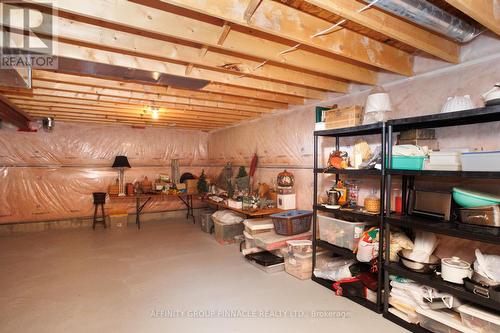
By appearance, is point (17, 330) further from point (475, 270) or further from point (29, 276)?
point (475, 270)

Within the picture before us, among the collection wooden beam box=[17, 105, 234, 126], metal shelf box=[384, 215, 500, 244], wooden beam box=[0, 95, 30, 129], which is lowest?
metal shelf box=[384, 215, 500, 244]

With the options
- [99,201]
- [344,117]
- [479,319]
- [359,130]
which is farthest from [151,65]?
[99,201]

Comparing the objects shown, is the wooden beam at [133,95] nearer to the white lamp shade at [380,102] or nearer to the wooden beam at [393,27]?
the white lamp shade at [380,102]

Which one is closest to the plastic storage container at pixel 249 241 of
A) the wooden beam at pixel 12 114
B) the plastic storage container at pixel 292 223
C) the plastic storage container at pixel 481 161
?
the plastic storage container at pixel 292 223

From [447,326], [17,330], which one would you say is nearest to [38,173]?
[17,330]

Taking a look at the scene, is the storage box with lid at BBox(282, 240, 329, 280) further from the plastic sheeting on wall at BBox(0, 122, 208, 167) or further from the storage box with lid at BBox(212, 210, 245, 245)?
the plastic sheeting on wall at BBox(0, 122, 208, 167)

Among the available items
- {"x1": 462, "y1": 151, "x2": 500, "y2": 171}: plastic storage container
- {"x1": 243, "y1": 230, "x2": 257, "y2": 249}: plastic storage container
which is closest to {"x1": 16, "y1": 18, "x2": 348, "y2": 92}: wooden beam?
{"x1": 462, "y1": 151, "x2": 500, "y2": 171}: plastic storage container

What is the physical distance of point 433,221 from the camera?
2.00 metres

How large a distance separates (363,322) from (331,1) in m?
2.42

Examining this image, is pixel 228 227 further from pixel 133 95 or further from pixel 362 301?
pixel 133 95

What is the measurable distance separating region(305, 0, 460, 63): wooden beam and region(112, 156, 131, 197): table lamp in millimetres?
5418

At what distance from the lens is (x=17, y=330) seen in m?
2.05

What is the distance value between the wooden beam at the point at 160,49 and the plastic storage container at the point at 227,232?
2639mm

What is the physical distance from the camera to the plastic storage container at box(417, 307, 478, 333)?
70.2 inches
